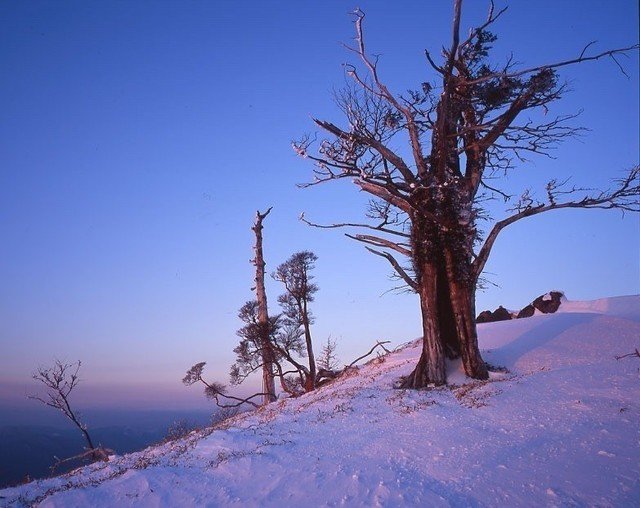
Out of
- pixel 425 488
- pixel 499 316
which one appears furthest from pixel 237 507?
pixel 499 316

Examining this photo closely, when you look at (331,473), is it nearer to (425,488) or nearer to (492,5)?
(425,488)

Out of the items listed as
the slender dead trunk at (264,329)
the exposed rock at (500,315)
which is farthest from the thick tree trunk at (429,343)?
the exposed rock at (500,315)

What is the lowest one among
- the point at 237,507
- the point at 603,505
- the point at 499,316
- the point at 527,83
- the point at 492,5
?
the point at 603,505

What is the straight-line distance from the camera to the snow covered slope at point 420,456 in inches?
169

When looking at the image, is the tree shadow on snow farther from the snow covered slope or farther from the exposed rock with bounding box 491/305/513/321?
the exposed rock with bounding box 491/305/513/321

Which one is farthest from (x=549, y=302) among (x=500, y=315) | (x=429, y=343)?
(x=429, y=343)

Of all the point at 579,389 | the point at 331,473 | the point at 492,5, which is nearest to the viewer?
the point at 331,473

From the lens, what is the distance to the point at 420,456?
5.30 m

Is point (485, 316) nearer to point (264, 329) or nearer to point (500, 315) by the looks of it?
point (500, 315)

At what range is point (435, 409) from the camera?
7555 millimetres

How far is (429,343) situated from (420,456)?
5725 mm

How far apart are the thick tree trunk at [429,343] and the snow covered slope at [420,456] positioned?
1314 mm

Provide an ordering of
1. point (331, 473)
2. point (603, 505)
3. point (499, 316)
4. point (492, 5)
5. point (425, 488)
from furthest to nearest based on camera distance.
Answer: point (499, 316)
point (492, 5)
point (331, 473)
point (425, 488)
point (603, 505)

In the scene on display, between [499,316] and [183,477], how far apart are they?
22.9m
